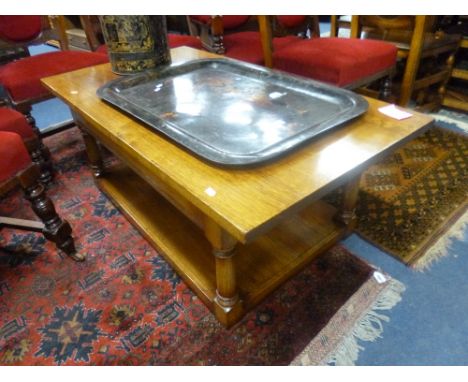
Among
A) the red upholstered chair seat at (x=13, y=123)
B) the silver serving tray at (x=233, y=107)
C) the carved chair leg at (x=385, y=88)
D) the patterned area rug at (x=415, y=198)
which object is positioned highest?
the silver serving tray at (x=233, y=107)

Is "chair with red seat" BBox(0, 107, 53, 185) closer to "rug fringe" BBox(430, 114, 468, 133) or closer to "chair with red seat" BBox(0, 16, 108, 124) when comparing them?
"chair with red seat" BBox(0, 16, 108, 124)

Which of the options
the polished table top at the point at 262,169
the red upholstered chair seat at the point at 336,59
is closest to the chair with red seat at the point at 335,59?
the red upholstered chair seat at the point at 336,59

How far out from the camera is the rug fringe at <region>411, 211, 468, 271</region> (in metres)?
1.08

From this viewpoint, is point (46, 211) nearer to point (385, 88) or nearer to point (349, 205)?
point (349, 205)

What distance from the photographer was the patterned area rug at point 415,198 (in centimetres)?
117

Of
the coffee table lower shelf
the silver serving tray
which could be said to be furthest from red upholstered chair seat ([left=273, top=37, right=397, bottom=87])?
the coffee table lower shelf

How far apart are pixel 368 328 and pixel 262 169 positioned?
553 mm

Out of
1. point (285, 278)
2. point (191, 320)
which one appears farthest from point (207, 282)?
point (285, 278)

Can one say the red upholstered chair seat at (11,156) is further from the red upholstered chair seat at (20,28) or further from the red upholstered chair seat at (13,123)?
the red upholstered chair seat at (20,28)

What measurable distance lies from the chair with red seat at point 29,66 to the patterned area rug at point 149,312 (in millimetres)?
626

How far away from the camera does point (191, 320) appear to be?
3.12ft

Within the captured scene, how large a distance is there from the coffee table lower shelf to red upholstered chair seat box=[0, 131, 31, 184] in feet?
1.35

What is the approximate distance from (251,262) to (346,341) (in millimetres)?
331
